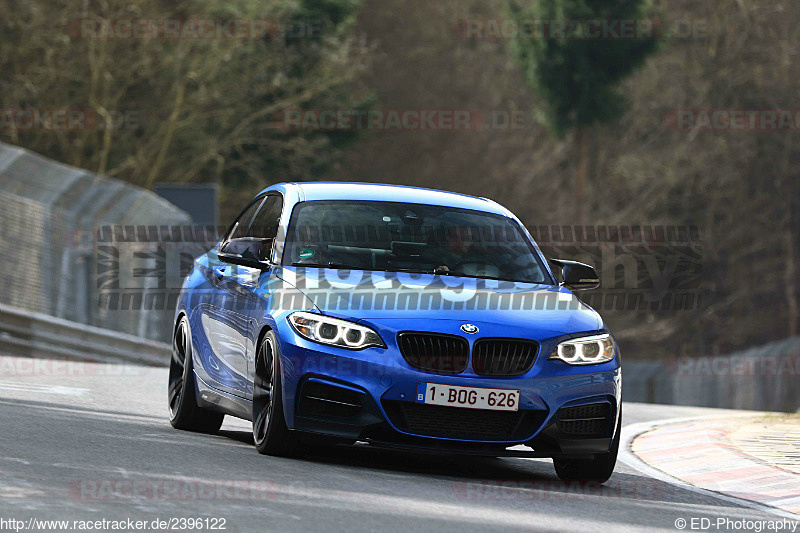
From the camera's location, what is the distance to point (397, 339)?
8.30 meters

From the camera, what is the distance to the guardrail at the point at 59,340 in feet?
56.8

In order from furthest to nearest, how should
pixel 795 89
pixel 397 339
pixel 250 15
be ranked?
pixel 795 89
pixel 250 15
pixel 397 339

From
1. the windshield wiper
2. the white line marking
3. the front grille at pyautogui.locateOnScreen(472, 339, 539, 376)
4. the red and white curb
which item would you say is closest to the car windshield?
the windshield wiper

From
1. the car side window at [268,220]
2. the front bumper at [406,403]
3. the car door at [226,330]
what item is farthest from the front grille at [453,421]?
the car side window at [268,220]

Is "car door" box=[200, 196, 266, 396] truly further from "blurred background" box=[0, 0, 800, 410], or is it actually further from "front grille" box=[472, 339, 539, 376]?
"blurred background" box=[0, 0, 800, 410]

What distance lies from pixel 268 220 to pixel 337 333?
215cm

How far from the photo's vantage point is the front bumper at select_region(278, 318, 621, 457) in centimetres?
825

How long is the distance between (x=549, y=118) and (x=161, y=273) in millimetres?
31912

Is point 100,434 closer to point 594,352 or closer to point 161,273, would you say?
point 594,352

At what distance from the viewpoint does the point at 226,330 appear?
380 inches

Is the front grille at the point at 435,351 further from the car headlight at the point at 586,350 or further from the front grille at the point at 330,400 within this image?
the car headlight at the point at 586,350

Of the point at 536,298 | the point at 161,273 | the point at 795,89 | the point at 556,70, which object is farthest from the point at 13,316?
the point at 795,89

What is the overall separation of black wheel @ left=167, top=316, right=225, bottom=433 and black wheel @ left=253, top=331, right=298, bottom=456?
1.51 metres

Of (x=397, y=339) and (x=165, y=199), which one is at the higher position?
(x=397, y=339)
